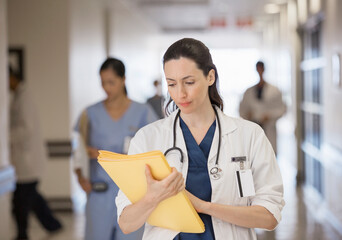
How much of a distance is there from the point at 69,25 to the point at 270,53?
30.4ft

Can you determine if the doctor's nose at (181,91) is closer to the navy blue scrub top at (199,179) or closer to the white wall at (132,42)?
the navy blue scrub top at (199,179)

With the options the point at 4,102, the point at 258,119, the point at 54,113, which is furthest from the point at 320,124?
the point at 4,102

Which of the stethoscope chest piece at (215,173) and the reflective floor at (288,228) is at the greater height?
the stethoscope chest piece at (215,173)

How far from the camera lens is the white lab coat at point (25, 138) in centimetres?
617

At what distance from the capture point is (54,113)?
7945 mm

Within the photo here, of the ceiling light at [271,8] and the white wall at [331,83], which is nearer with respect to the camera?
the white wall at [331,83]

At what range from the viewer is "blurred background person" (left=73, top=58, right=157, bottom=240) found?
12.7ft

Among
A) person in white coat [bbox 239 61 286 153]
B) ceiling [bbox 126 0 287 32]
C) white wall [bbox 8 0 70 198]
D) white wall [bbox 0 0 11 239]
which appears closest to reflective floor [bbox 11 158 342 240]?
white wall [bbox 8 0 70 198]

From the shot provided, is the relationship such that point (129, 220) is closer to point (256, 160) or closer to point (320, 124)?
point (256, 160)

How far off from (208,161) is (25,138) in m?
4.59

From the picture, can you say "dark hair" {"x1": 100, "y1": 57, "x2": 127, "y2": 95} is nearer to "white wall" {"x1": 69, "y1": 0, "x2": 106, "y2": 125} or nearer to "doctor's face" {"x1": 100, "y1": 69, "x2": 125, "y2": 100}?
"doctor's face" {"x1": 100, "y1": 69, "x2": 125, "y2": 100}

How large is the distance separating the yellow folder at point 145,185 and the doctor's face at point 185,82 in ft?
0.93

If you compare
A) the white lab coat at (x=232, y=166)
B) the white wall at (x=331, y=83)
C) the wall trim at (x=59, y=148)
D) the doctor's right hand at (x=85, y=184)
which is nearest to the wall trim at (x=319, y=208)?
the white wall at (x=331, y=83)

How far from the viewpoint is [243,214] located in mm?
1885
